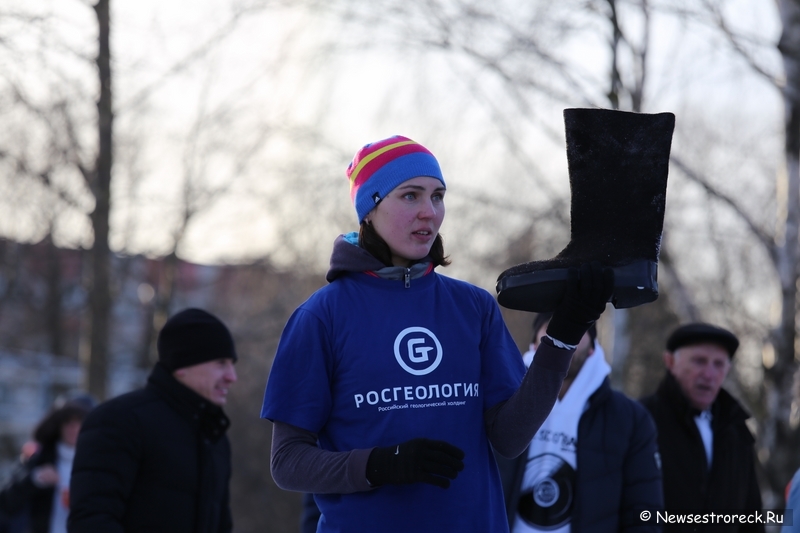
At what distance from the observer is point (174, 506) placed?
375 centimetres

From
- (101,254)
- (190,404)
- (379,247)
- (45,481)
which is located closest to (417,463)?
(379,247)

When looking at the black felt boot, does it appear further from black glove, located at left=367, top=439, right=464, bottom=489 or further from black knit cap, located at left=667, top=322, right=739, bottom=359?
black knit cap, located at left=667, top=322, right=739, bottom=359

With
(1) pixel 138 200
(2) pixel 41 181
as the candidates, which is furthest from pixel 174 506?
(1) pixel 138 200

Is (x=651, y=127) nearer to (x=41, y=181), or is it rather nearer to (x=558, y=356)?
(x=558, y=356)

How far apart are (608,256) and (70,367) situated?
79.7 ft

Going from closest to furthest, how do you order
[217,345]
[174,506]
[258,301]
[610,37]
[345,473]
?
[345,473], [174,506], [217,345], [610,37], [258,301]

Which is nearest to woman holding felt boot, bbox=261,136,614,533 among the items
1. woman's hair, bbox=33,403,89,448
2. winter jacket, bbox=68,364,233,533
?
winter jacket, bbox=68,364,233,533

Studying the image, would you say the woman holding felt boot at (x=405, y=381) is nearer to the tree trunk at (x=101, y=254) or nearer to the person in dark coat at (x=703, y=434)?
the person in dark coat at (x=703, y=434)

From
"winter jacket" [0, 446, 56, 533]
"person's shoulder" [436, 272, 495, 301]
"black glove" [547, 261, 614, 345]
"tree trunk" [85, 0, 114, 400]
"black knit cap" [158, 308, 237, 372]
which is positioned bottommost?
"winter jacket" [0, 446, 56, 533]

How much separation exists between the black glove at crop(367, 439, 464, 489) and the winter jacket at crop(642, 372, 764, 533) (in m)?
2.76

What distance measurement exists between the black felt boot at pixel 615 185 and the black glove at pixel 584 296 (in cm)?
8

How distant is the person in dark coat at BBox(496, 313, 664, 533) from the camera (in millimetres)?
3924

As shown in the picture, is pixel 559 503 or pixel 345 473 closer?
pixel 345 473

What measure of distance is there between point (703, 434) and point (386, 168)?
2966 mm
